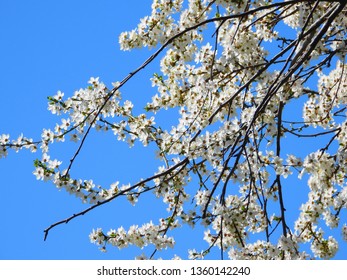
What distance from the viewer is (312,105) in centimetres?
819

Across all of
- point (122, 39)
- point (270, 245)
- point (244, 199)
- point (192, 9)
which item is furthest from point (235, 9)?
point (270, 245)

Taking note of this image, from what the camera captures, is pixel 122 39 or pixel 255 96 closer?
pixel 255 96

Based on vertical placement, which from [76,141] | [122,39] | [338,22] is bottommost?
[76,141]

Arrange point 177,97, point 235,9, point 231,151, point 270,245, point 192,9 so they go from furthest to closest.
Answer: point 177,97, point 192,9, point 235,9, point 270,245, point 231,151

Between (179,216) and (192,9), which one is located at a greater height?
(192,9)

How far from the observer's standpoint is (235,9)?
6793 mm

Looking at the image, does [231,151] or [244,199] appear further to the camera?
[244,199]

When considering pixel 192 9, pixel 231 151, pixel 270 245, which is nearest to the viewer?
pixel 231 151

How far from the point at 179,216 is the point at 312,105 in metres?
2.71

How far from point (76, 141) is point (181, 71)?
1.80 meters

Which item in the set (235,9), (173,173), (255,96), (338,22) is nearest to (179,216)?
(173,173)
